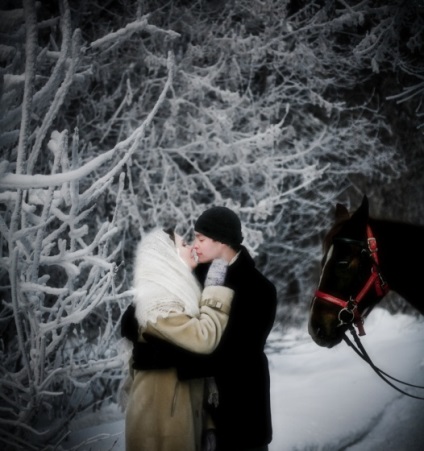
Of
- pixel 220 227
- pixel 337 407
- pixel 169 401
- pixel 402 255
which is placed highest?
pixel 220 227

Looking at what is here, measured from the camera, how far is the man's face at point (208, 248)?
1994 millimetres

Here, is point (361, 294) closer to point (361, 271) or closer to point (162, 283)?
point (361, 271)

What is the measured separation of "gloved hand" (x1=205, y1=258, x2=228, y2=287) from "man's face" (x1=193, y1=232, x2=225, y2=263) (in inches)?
2.2

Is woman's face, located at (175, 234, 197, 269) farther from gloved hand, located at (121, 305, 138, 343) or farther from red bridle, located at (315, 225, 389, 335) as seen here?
red bridle, located at (315, 225, 389, 335)

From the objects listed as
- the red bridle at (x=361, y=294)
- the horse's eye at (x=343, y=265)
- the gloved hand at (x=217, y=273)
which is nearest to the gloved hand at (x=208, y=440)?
the gloved hand at (x=217, y=273)

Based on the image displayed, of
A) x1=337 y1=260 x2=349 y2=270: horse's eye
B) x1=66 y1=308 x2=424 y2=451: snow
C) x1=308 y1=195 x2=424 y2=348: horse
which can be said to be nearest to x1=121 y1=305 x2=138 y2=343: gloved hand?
x1=66 y1=308 x2=424 y2=451: snow

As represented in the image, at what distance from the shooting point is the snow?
148 inches

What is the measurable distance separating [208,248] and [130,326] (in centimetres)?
58

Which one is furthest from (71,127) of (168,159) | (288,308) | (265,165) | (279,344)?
(288,308)

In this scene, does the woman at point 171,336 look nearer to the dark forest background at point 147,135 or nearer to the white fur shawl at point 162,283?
the white fur shawl at point 162,283

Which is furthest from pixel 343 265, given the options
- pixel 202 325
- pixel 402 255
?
pixel 202 325

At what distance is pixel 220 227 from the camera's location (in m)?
1.97

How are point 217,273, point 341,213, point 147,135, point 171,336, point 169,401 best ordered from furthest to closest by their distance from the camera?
point 147,135 < point 341,213 < point 217,273 < point 169,401 < point 171,336

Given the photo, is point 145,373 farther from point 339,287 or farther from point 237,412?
point 339,287
